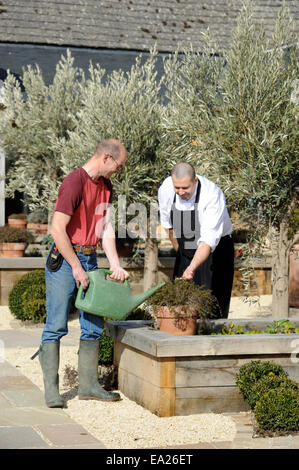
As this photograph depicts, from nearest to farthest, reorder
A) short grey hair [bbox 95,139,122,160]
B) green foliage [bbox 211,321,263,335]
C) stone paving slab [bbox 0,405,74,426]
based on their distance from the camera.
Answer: stone paving slab [bbox 0,405,74,426] < short grey hair [bbox 95,139,122,160] < green foliage [bbox 211,321,263,335]

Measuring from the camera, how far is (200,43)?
63.4 feet

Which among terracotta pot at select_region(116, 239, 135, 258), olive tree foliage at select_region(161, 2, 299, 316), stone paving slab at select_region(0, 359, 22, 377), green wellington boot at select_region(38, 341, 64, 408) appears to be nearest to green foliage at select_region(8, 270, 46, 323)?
terracotta pot at select_region(116, 239, 135, 258)

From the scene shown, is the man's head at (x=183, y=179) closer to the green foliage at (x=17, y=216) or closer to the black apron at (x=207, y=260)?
the black apron at (x=207, y=260)

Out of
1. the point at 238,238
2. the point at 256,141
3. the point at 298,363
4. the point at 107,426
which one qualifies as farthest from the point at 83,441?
the point at 238,238

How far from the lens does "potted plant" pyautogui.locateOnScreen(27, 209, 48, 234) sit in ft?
56.9

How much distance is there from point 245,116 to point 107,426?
4710 millimetres

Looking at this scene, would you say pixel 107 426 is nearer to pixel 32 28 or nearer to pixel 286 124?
pixel 286 124

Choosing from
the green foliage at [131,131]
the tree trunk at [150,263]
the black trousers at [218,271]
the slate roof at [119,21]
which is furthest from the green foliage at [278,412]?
the slate roof at [119,21]

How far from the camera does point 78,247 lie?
6078 mm

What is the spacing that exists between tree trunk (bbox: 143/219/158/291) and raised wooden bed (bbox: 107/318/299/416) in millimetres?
6013

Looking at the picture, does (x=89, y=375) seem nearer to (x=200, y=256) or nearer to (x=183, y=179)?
(x=200, y=256)

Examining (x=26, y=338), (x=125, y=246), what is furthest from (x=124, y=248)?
(x=26, y=338)

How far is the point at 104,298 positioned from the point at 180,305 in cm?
63

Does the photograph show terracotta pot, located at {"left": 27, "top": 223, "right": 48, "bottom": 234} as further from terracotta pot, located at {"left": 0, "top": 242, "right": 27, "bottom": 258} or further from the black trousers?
the black trousers
